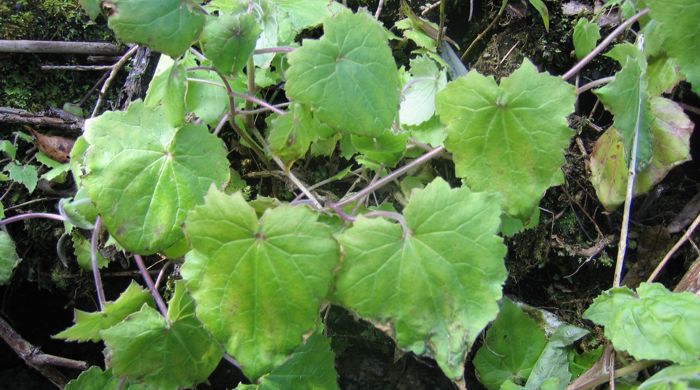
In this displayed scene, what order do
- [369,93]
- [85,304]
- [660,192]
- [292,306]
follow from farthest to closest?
[85,304] < [660,192] < [369,93] < [292,306]

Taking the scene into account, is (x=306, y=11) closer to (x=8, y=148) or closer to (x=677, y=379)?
(x=8, y=148)

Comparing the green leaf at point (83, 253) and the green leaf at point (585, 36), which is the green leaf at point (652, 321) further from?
the green leaf at point (83, 253)

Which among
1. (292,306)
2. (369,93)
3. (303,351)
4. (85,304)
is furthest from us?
(85,304)

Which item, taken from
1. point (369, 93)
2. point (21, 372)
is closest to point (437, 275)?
point (369, 93)

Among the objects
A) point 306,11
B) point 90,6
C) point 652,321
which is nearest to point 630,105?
point 652,321

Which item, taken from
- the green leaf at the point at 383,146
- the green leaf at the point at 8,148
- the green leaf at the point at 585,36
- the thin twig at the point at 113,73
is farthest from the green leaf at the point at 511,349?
the green leaf at the point at 8,148

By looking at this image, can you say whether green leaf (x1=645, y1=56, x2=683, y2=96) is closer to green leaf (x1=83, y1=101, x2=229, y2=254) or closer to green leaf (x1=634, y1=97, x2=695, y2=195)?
green leaf (x1=634, y1=97, x2=695, y2=195)

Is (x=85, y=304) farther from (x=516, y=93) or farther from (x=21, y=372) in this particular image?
(x=516, y=93)

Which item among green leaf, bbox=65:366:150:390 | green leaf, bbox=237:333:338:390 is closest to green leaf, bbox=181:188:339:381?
green leaf, bbox=237:333:338:390
